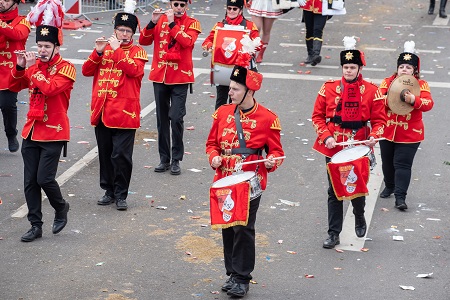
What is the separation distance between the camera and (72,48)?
739 inches

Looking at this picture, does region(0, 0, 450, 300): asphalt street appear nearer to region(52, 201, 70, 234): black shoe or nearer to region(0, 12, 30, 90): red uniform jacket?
region(52, 201, 70, 234): black shoe

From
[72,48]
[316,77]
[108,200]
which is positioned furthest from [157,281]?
[72,48]

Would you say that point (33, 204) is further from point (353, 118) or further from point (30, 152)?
point (353, 118)

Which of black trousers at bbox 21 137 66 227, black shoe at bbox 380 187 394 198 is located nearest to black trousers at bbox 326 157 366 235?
black shoe at bbox 380 187 394 198

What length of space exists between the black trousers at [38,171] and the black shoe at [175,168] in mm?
2621

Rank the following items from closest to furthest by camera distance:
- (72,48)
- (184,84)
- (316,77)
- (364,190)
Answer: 1. (364,190)
2. (184,84)
3. (316,77)
4. (72,48)

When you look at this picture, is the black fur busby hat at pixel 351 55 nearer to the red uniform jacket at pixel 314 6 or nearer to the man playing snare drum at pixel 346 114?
the man playing snare drum at pixel 346 114

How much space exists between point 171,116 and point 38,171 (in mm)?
2855

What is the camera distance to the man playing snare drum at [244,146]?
8.18 meters

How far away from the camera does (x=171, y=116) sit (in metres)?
11.9

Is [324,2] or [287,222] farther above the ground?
[324,2]

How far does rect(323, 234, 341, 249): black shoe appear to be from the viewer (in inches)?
377

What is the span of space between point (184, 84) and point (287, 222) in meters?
2.53

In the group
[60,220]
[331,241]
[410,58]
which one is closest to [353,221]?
[331,241]
